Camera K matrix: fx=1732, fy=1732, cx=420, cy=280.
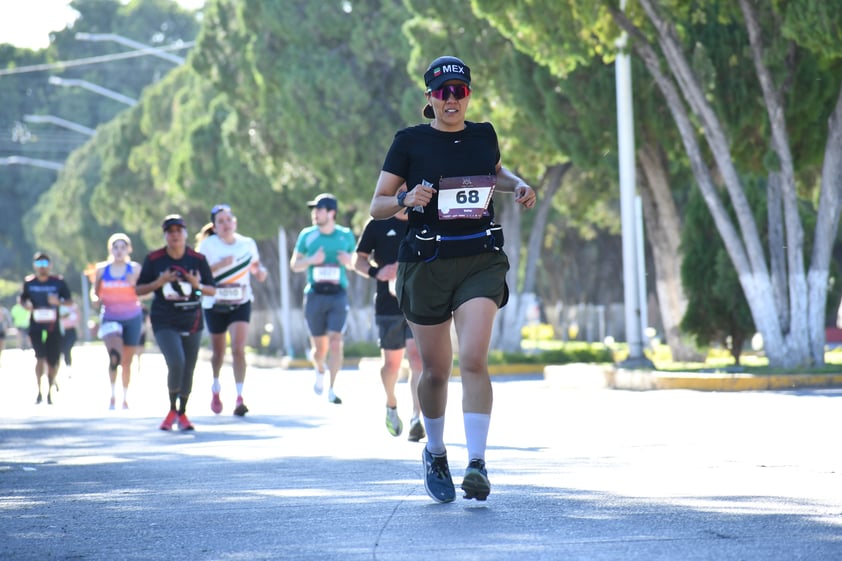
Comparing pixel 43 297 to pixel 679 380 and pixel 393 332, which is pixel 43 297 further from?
pixel 393 332

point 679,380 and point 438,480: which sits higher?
point 679,380

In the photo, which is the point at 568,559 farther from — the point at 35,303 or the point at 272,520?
the point at 35,303

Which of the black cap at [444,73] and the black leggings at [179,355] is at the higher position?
the black cap at [444,73]

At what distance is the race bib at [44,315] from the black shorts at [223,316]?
646 centimetres

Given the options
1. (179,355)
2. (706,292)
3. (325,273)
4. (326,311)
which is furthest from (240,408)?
(706,292)

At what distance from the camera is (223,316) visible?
1569 cm

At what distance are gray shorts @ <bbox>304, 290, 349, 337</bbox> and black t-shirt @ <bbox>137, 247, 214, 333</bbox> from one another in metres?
2.69

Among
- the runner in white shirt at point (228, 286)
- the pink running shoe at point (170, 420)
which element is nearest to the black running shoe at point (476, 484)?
the pink running shoe at point (170, 420)

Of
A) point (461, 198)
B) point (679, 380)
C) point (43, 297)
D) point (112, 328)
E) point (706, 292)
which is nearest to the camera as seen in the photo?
point (461, 198)

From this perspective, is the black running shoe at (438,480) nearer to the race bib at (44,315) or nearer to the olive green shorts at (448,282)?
the olive green shorts at (448,282)

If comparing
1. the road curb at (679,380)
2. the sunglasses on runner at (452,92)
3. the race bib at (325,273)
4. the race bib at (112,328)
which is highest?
the sunglasses on runner at (452,92)

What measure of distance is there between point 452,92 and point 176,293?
21.2 ft

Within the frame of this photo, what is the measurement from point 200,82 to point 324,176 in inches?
543

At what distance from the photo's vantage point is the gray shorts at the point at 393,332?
42.5 feet
